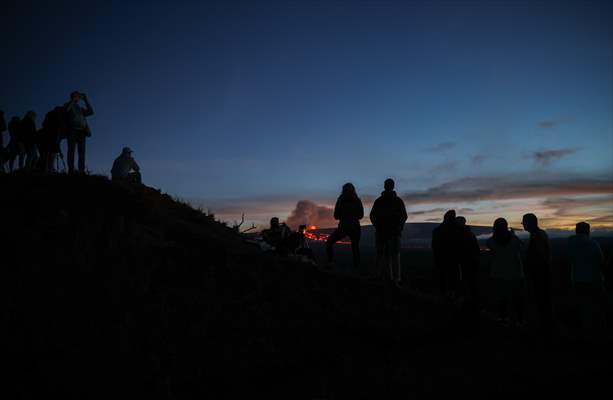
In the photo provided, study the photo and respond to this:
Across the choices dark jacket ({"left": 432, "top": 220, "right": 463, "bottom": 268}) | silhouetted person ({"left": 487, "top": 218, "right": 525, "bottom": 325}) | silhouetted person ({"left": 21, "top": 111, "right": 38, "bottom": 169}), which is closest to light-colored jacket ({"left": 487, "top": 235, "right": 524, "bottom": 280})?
silhouetted person ({"left": 487, "top": 218, "right": 525, "bottom": 325})

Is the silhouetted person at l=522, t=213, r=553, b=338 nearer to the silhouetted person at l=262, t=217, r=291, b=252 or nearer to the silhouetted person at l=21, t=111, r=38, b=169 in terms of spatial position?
the silhouetted person at l=262, t=217, r=291, b=252

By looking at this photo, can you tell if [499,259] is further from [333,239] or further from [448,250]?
[333,239]

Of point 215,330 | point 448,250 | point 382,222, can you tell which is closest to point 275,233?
point 382,222

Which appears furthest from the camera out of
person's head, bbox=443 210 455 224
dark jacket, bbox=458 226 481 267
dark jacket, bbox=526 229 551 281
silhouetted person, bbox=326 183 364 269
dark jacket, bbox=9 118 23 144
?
dark jacket, bbox=9 118 23 144

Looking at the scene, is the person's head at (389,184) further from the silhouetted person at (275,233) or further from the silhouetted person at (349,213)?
the silhouetted person at (275,233)

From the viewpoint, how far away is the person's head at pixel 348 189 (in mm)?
9539

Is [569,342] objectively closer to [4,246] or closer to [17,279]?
[17,279]

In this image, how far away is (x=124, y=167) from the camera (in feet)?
40.1

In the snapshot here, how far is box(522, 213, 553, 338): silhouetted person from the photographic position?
7.62m

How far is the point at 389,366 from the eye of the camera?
573 centimetres

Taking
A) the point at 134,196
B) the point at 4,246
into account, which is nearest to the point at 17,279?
the point at 4,246

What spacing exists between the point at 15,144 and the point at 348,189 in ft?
31.8

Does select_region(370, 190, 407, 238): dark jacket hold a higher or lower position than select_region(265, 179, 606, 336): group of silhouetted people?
higher

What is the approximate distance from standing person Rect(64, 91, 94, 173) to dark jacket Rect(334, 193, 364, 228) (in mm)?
7224
